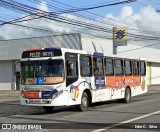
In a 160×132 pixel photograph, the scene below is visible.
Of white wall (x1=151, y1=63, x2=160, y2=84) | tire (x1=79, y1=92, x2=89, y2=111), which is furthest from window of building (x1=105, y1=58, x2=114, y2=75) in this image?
white wall (x1=151, y1=63, x2=160, y2=84)

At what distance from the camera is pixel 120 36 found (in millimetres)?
45375

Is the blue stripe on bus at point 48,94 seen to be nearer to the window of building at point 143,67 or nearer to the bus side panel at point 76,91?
the bus side panel at point 76,91

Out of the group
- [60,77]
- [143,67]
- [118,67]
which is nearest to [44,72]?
[60,77]

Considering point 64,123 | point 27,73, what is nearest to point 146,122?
point 64,123

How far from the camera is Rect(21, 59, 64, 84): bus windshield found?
1728 centimetres

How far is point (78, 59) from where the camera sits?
1844 cm

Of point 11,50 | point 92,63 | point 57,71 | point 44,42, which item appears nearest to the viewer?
point 57,71

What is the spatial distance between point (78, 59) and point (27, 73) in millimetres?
2417

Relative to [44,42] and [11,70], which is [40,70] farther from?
[11,70]

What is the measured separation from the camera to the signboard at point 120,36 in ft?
147

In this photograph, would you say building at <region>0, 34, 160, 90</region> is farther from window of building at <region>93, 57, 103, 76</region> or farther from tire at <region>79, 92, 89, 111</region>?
tire at <region>79, 92, 89, 111</region>

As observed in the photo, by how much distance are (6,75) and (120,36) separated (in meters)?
15.1

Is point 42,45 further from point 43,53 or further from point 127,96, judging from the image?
point 43,53

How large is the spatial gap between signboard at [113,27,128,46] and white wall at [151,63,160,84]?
71.7 feet
